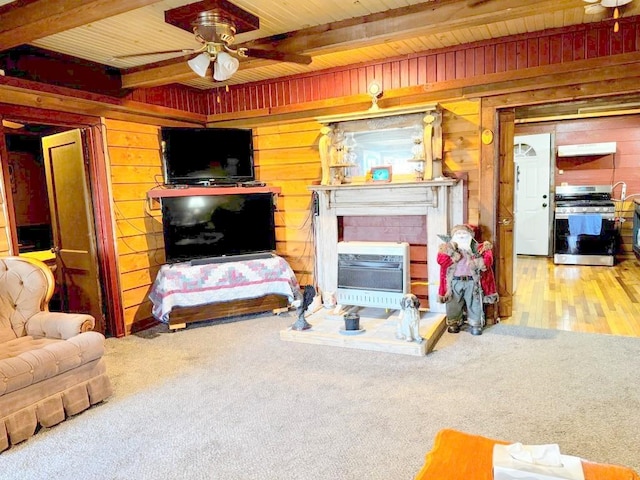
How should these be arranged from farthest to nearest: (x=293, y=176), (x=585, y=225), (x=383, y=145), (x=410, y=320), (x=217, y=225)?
(x=585, y=225)
(x=293, y=176)
(x=217, y=225)
(x=383, y=145)
(x=410, y=320)

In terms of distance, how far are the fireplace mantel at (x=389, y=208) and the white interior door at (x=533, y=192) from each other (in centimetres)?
390

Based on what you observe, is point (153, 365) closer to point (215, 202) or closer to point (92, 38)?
point (215, 202)

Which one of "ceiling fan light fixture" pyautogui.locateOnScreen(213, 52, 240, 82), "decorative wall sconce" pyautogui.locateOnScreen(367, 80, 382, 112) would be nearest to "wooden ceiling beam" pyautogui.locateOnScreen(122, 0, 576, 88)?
"ceiling fan light fixture" pyautogui.locateOnScreen(213, 52, 240, 82)

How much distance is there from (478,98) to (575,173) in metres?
4.27

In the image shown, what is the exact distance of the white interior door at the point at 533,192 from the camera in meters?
7.31

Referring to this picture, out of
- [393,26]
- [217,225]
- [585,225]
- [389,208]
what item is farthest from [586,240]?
[217,225]

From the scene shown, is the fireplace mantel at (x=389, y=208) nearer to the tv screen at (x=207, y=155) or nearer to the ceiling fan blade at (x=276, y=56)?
the tv screen at (x=207, y=155)

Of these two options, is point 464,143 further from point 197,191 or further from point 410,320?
point 197,191

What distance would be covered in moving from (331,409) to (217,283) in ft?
6.82

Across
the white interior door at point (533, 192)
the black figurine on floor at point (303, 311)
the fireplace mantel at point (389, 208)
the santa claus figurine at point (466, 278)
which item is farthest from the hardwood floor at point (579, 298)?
the black figurine on floor at point (303, 311)

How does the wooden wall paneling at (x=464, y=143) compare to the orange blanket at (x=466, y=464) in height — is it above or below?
above

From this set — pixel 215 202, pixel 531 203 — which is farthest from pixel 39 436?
pixel 531 203

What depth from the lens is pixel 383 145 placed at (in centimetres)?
430

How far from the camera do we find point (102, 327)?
13.8 ft
